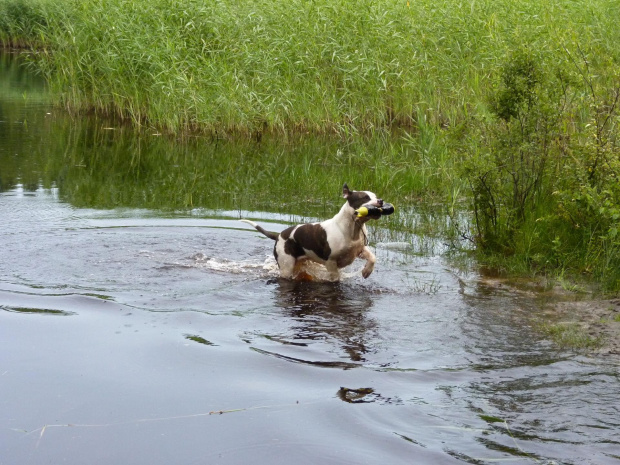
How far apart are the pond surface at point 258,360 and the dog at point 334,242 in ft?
0.73

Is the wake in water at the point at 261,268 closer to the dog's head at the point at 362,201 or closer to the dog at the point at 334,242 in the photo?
the dog at the point at 334,242

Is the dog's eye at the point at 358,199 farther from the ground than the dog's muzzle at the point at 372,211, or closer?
farther from the ground

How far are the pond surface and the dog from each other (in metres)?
0.22

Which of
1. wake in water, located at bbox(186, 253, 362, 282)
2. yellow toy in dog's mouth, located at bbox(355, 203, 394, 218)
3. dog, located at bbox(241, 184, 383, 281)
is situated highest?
yellow toy in dog's mouth, located at bbox(355, 203, 394, 218)

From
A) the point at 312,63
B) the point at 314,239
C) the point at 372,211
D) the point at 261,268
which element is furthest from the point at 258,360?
the point at 312,63

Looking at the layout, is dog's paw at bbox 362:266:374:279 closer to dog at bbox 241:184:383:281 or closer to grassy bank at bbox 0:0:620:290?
dog at bbox 241:184:383:281

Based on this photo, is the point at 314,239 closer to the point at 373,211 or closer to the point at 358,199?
the point at 358,199

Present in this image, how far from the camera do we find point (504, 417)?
15.6ft

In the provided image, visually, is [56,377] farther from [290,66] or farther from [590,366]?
[290,66]

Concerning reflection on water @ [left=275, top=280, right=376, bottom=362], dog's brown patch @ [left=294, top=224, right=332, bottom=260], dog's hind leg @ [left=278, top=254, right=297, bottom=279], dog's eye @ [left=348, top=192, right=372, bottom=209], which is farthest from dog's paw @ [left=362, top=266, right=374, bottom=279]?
dog's hind leg @ [left=278, top=254, right=297, bottom=279]

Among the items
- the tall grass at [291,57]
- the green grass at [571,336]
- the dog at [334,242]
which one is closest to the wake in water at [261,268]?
the dog at [334,242]

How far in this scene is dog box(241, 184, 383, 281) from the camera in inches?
296

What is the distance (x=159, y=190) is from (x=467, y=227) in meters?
4.86

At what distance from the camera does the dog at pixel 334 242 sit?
24.6 ft
